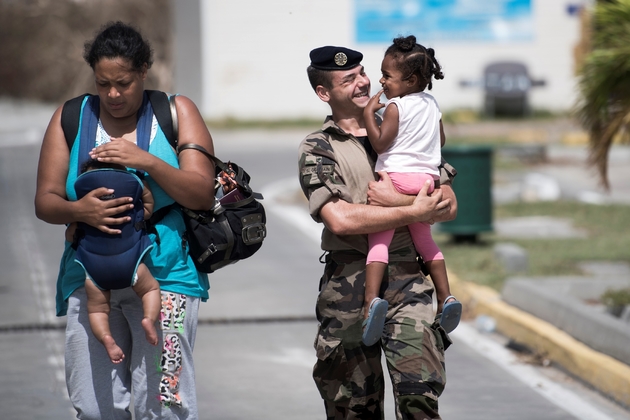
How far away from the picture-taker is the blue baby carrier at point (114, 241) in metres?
3.61

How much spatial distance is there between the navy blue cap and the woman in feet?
1.94

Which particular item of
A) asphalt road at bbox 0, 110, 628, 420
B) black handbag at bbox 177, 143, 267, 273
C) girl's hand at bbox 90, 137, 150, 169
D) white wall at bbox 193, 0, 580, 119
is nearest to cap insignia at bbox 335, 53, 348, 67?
black handbag at bbox 177, 143, 267, 273

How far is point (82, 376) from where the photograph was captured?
3.80 meters

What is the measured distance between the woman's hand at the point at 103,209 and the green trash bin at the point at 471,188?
24.1 ft

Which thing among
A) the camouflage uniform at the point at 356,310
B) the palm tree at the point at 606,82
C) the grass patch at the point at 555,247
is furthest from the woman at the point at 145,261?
the grass patch at the point at 555,247

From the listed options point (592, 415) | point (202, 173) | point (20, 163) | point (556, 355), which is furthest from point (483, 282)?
point (20, 163)

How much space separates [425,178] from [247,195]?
29.7 inches

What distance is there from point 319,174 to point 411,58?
0.61 meters

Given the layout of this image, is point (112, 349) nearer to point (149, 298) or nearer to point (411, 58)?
point (149, 298)

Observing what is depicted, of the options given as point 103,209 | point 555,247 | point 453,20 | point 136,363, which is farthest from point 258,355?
point 453,20

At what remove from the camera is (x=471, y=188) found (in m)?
10.8

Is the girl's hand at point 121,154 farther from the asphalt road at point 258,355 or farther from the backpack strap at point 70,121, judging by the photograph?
the asphalt road at point 258,355

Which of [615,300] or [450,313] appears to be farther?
[615,300]

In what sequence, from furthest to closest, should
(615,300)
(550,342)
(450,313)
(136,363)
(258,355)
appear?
(615,300) < (258,355) < (550,342) < (450,313) < (136,363)
